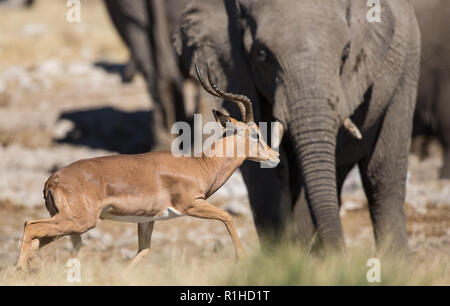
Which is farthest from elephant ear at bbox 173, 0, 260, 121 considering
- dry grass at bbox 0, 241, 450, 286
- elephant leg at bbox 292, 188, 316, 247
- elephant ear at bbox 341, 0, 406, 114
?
dry grass at bbox 0, 241, 450, 286

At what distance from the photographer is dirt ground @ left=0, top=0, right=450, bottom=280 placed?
396 inches

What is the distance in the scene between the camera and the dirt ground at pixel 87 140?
10047mm

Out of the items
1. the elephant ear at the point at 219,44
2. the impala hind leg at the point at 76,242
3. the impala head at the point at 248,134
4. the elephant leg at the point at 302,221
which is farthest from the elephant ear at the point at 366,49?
the impala hind leg at the point at 76,242

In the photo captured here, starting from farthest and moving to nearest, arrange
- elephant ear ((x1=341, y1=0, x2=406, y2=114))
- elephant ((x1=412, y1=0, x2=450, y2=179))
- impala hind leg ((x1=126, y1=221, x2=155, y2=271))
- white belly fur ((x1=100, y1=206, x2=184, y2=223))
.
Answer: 1. elephant ((x1=412, y1=0, x2=450, y2=179))
2. elephant ear ((x1=341, y1=0, x2=406, y2=114))
3. impala hind leg ((x1=126, y1=221, x2=155, y2=271))
4. white belly fur ((x1=100, y1=206, x2=184, y2=223))

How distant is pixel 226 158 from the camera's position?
5566mm

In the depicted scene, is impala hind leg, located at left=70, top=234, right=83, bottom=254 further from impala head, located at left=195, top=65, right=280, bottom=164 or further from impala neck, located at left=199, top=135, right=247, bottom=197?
impala head, located at left=195, top=65, right=280, bottom=164

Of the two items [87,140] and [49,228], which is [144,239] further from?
[87,140]

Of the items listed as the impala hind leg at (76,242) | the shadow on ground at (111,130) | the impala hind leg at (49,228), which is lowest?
the impala hind leg at (76,242)

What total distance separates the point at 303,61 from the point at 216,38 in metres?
1.35

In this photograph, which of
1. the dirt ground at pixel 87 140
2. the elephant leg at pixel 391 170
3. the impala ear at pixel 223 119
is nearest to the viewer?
the impala ear at pixel 223 119

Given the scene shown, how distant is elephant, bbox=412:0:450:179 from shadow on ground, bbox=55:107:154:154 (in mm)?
4953

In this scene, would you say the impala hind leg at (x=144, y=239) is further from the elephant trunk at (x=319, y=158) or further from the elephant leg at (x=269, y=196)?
the elephant leg at (x=269, y=196)
